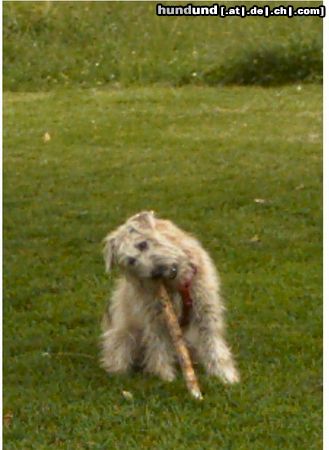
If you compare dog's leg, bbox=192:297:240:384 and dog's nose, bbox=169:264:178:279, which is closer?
dog's nose, bbox=169:264:178:279

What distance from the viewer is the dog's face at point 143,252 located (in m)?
5.27

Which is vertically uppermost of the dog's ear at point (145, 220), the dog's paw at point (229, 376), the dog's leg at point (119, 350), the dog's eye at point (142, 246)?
the dog's ear at point (145, 220)

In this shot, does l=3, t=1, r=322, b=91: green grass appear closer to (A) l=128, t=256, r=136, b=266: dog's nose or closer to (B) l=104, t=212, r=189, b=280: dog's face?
(B) l=104, t=212, r=189, b=280: dog's face

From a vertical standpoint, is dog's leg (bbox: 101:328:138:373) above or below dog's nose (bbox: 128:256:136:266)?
below

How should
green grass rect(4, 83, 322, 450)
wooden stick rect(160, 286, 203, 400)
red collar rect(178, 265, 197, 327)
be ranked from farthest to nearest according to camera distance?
red collar rect(178, 265, 197, 327)
wooden stick rect(160, 286, 203, 400)
green grass rect(4, 83, 322, 450)

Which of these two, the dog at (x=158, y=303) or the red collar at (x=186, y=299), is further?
the red collar at (x=186, y=299)

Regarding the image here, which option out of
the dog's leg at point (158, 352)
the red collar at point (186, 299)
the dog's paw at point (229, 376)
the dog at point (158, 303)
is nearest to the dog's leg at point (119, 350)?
the dog at point (158, 303)

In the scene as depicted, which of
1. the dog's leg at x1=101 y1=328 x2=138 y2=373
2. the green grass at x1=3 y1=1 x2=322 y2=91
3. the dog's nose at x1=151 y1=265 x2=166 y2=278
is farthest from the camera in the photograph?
the green grass at x1=3 y1=1 x2=322 y2=91

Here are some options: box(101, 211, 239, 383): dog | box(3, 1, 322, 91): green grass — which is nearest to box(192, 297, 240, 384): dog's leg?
box(101, 211, 239, 383): dog

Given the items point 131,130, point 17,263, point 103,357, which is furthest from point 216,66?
point 103,357

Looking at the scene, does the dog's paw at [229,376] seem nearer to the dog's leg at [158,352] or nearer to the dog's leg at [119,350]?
the dog's leg at [158,352]

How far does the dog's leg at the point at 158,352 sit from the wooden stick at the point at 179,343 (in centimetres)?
9

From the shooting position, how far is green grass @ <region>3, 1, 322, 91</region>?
54.6ft
